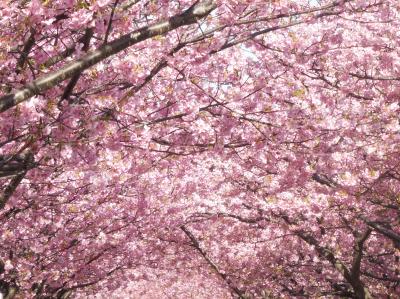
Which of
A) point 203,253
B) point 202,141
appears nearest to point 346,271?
point 202,141

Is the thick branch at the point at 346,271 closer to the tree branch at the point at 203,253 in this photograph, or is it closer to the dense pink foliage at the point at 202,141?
the dense pink foliage at the point at 202,141

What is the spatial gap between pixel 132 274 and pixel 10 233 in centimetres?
893

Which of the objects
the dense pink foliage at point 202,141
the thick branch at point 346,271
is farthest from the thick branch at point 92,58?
the thick branch at point 346,271

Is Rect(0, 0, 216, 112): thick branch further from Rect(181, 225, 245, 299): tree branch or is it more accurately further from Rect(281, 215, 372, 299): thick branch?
Rect(181, 225, 245, 299): tree branch

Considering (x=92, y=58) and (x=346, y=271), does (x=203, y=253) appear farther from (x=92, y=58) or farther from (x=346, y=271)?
(x=92, y=58)

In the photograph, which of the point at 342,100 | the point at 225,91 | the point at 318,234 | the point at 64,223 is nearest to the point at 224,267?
the point at 318,234

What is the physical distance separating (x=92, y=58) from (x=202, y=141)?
408 cm

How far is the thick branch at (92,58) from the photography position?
4.03 meters

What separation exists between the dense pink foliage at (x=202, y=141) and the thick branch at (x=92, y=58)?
Answer: 0.03m

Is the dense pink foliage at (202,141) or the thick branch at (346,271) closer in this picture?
the dense pink foliage at (202,141)

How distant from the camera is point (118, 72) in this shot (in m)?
6.27

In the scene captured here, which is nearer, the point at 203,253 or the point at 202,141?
the point at 202,141

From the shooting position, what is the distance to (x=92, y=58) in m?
4.20

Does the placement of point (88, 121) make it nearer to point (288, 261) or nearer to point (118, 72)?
point (118, 72)
